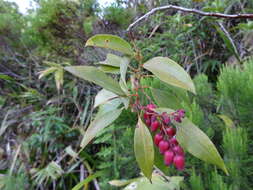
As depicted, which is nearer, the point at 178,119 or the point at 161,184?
the point at 178,119

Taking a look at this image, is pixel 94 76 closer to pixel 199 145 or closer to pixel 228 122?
pixel 199 145

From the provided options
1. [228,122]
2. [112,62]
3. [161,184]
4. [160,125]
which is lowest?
[161,184]

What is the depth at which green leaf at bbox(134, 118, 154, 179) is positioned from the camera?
0.96ft

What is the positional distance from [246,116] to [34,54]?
Result: 1.46 m

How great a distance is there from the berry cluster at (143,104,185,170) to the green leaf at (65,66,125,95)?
7 centimetres

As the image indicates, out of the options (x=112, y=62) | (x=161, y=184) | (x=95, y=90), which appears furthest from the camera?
(x=95, y=90)

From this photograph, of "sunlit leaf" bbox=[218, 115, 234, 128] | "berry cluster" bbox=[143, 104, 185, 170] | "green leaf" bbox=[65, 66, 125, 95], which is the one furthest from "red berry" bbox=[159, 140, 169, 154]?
"sunlit leaf" bbox=[218, 115, 234, 128]

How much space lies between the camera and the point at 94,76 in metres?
0.30

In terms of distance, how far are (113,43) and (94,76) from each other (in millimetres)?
77

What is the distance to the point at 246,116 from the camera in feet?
2.13

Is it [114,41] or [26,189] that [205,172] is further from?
[26,189]

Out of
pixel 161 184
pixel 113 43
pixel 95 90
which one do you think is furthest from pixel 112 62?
pixel 95 90

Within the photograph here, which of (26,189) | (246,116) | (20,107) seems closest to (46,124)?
(26,189)

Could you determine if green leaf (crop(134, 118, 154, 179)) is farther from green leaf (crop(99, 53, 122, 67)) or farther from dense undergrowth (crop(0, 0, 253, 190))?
dense undergrowth (crop(0, 0, 253, 190))
